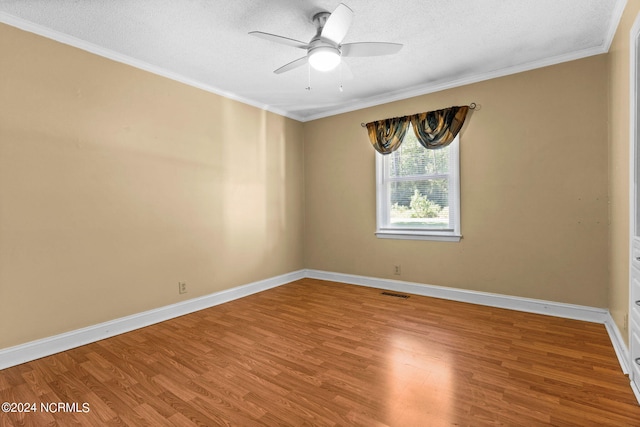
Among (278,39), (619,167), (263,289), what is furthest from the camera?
(263,289)

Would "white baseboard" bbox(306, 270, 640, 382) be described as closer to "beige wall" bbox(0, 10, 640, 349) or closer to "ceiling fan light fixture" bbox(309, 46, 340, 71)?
"beige wall" bbox(0, 10, 640, 349)

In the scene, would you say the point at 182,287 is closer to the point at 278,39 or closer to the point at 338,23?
the point at 278,39

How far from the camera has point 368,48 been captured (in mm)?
2504

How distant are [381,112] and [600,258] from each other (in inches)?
118

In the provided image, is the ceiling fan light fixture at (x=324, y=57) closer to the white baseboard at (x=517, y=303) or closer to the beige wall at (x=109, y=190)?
the beige wall at (x=109, y=190)

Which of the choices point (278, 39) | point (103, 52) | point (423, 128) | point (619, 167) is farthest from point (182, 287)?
point (619, 167)

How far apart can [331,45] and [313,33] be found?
540 millimetres

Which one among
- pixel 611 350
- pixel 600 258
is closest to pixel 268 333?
pixel 611 350

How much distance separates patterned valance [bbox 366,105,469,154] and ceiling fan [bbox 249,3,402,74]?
1.72 meters

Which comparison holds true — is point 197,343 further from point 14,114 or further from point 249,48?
point 249,48

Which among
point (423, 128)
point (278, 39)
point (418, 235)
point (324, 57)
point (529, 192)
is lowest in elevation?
point (418, 235)

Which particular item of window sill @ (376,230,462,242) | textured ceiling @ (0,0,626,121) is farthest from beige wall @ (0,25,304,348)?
window sill @ (376,230,462,242)

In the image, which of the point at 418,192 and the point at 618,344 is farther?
the point at 418,192

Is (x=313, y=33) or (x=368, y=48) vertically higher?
(x=313, y=33)
